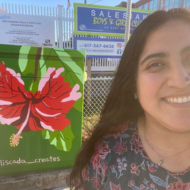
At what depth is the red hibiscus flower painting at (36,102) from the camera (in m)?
1.79

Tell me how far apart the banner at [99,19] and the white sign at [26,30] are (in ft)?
2.55

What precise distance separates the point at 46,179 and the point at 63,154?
0.36 m

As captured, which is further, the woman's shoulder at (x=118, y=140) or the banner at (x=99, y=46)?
the banner at (x=99, y=46)

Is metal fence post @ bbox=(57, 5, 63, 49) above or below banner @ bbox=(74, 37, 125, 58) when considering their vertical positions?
above

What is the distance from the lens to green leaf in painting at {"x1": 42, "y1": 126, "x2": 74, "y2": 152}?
78.5 inches

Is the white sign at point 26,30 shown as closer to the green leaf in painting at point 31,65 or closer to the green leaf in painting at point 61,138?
the green leaf in painting at point 31,65

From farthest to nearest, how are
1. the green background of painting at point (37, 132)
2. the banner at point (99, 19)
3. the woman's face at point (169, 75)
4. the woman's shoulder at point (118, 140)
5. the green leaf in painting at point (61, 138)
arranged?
the banner at point (99, 19) → the green leaf in painting at point (61, 138) → the green background of painting at point (37, 132) → the woman's shoulder at point (118, 140) → the woman's face at point (169, 75)

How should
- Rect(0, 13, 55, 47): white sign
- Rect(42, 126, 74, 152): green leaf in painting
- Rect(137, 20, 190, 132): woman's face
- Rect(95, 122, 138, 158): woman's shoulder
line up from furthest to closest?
Rect(0, 13, 55, 47): white sign
Rect(42, 126, 74, 152): green leaf in painting
Rect(95, 122, 138, 158): woman's shoulder
Rect(137, 20, 190, 132): woman's face

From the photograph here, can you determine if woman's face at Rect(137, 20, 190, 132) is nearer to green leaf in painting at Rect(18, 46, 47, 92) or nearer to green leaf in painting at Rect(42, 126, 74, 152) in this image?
green leaf in painting at Rect(18, 46, 47, 92)

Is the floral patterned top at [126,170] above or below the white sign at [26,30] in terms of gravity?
below

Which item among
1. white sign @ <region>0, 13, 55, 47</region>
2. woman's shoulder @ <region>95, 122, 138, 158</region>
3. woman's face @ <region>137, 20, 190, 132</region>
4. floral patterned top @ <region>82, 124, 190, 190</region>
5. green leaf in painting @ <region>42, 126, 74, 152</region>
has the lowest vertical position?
green leaf in painting @ <region>42, 126, 74, 152</region>

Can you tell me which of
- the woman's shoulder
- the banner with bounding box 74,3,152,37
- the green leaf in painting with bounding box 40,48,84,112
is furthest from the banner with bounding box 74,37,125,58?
the woman's shoulder

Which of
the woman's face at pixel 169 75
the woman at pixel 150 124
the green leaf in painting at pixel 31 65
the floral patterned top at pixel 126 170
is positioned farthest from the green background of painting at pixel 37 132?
the woman's face at pixel 169 75

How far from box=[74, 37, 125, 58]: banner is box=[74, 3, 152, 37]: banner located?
23cm
